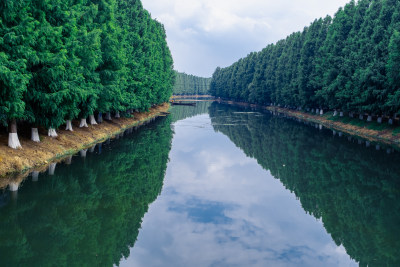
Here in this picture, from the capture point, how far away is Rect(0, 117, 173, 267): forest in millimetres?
9539

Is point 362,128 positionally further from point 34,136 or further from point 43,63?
point 43,63

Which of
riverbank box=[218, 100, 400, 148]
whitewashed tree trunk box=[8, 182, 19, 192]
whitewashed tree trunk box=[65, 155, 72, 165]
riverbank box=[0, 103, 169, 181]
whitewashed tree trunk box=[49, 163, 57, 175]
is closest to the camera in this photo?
whitewashed tree trunk box=[8, 182, 19, 192]

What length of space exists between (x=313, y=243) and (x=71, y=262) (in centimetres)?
703

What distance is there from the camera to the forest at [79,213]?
9539 mm

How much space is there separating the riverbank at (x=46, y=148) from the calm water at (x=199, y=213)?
1298mm

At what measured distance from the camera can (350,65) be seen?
148ft

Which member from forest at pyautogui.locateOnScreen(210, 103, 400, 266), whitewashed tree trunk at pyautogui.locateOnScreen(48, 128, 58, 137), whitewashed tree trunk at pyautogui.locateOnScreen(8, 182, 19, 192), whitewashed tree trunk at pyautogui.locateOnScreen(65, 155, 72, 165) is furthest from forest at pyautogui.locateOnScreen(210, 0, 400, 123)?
whitewashed tree trunk at pyautogui.locateOnScreen(8, 182, 19, 192)

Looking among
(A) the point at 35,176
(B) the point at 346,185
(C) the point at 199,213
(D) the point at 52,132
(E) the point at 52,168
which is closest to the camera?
(C) the point at 199,213

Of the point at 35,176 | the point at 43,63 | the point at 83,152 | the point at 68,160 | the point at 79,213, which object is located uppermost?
the point at 43,63

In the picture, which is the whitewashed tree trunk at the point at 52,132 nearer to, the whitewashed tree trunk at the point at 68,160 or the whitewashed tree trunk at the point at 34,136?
the whitewashed tree trunk at the point at 34,136

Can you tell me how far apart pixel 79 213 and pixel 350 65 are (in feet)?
136

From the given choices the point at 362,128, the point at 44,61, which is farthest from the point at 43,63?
the point at 362,128

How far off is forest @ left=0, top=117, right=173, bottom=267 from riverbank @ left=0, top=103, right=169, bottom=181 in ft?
3.91

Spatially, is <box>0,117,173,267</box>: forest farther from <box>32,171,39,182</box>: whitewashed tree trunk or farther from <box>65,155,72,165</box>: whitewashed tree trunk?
<box>65,155,72,165</box>: whitewashed tree trunk
